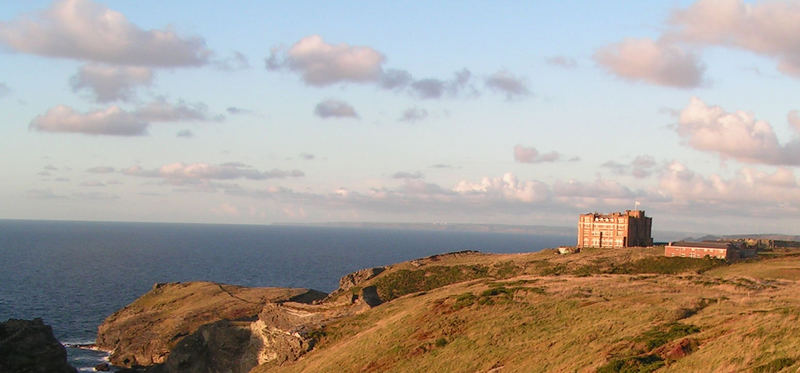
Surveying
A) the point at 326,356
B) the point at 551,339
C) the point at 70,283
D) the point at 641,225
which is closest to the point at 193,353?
the point at 326,356

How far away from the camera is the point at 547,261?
107812mm

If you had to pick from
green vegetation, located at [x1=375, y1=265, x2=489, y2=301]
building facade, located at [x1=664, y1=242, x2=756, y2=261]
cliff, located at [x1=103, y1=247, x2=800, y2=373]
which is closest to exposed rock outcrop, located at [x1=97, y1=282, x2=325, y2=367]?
cliff, located at [x1=103, y1=247, x2=800, y2=373]

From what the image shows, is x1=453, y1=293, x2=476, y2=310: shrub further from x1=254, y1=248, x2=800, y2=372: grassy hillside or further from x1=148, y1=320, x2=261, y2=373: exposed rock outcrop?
x1=148, y1=320, x2=261, y2=373: exposed rock outcrop

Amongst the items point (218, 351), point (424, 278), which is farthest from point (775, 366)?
point (424, 278)

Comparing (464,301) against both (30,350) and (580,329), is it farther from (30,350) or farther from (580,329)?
(30,350)

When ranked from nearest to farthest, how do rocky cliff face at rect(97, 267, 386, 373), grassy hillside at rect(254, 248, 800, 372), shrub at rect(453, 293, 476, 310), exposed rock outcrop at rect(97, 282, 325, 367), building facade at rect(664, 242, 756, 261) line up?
grassy hillside at rect(254, 248, 800, 372) < shrub at rect(453, 293, 476, 310) < rocky cliff face at rect(97, 267, 386, 373) < exposed rock outcrop at rect(97, 282, 325, 367) < building facade at rect(664, 242, 756, 261)

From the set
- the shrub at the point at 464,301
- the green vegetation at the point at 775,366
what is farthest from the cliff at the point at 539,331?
the shrub at the point at 464,301

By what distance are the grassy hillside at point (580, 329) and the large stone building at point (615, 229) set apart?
150 feet

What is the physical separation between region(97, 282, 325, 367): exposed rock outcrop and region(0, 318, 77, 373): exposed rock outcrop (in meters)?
13.5

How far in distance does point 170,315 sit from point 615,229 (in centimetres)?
8081

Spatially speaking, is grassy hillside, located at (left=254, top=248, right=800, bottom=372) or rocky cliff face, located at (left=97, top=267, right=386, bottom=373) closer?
grassy hillside, located at (left=254, top=248, right=800, bottom=372)

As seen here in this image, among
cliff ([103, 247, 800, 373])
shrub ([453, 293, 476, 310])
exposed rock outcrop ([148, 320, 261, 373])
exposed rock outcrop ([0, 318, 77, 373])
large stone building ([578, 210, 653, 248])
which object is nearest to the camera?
cliff ([103, 247, 800, 373])

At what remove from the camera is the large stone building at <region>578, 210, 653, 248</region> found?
4710 inches

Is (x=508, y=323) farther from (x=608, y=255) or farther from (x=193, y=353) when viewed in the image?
(x=608, y=255)
